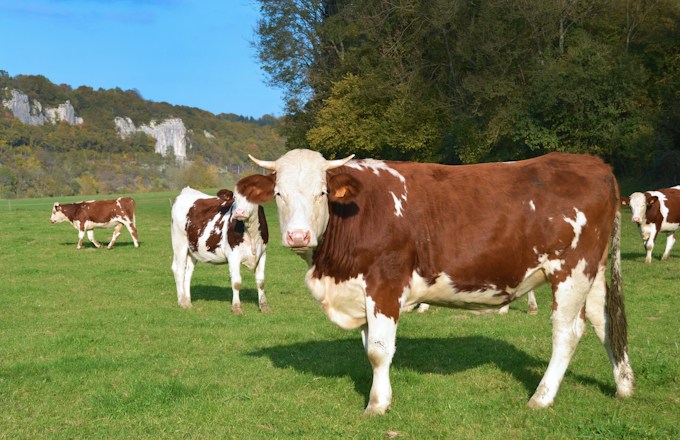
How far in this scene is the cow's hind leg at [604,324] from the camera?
6715 millimetres

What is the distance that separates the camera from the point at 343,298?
6.61 meters

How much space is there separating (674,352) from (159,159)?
643 ft

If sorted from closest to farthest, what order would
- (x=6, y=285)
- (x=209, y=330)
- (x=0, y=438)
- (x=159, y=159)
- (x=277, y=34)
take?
(x=0, y=438), (x=209, y=330), (x=6, y=285), (x=277, y=34), (x=159, y=159)

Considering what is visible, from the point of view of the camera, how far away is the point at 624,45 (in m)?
36.3

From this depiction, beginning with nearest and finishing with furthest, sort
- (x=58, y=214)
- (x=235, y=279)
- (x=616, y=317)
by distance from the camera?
(x=616, y=317)
(x=235, y=279)
(x=58, y=214)

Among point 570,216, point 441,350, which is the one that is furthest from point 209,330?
point 570,216

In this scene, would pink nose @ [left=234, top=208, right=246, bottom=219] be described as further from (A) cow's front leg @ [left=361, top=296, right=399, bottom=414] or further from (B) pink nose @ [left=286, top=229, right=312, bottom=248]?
(B) pink nose @ [left=286, top=229, right=312, bottom=248]

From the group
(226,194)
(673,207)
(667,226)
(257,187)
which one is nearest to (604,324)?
(257,187)

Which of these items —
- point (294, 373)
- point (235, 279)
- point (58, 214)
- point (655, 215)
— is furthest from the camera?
point (58, 214)

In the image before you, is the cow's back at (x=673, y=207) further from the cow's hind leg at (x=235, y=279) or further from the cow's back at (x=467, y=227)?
the cow's back at (x=467, y=227)

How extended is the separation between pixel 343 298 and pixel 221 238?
22.6ft

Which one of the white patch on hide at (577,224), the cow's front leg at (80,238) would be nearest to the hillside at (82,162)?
the cow's front leg at (80,238)

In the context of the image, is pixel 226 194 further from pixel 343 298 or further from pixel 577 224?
pixel 577 224

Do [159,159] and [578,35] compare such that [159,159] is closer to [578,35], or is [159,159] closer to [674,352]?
[578,35]
